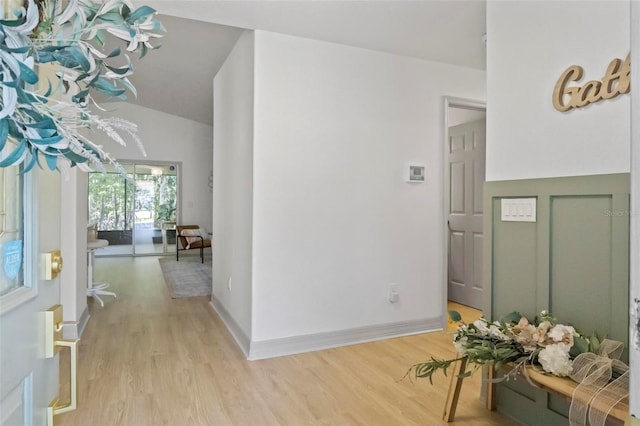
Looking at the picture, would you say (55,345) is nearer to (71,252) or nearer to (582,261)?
(582,261)

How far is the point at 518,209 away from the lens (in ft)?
6.82

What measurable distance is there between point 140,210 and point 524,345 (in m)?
9.09

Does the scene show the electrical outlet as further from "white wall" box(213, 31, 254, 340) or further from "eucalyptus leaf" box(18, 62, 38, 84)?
"eucalyptus leaf" box(18, 62, 38, 84)

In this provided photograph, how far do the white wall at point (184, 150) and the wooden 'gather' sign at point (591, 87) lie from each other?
26.3 ft

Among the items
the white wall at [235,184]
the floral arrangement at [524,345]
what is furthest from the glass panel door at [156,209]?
the floral arrangement at [524,345]

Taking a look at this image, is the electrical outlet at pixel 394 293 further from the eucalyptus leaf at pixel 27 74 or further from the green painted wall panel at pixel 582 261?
the eucalyptus leaf at pixel 27 74

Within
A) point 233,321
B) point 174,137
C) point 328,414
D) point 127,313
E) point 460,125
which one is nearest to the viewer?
point 328,414

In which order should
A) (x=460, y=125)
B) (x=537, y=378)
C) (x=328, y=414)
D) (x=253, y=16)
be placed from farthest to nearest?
1. (x=460, y=125)
2. (x=253, y=16)
3. (x=328, y=414)
4. (x=537, y=378)

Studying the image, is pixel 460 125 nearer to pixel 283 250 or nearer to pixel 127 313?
pixel 283 250

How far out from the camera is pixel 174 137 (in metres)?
8.65

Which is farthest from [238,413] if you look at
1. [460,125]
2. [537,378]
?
[460,125]

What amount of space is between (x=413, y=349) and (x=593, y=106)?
2253 mm

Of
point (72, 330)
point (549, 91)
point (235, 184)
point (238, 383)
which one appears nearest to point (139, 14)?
point (549, 91)

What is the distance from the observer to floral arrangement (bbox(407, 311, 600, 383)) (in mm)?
1612
